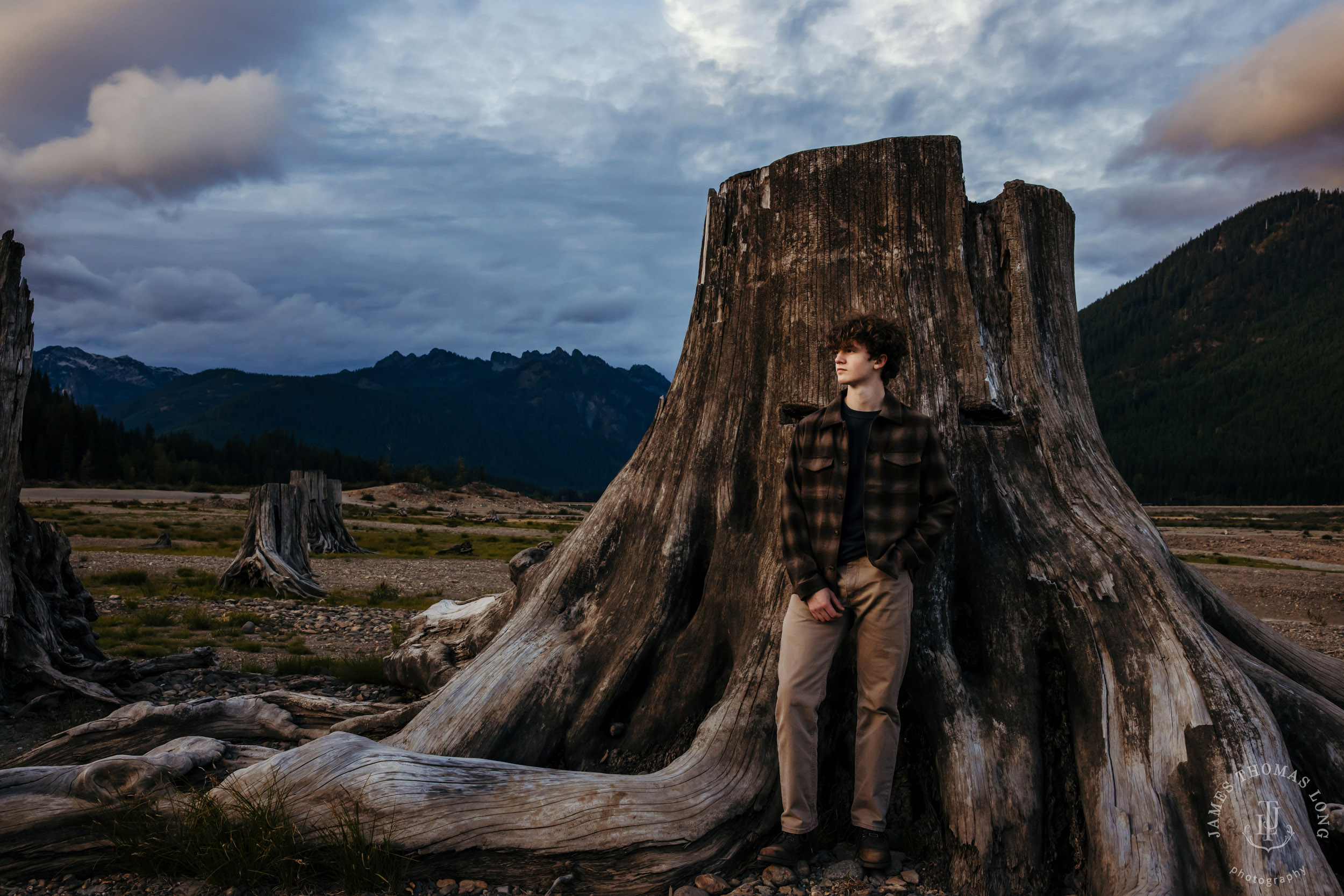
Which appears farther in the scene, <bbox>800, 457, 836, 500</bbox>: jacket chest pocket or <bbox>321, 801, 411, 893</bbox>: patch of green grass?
<bbox>800, 457, 836, 500</bbox>: jacket chest pocket

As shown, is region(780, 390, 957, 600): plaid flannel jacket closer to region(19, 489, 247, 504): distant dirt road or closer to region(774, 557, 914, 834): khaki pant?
region(774, 557, 914, 834): khaki pant

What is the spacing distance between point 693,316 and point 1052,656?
9.88ft

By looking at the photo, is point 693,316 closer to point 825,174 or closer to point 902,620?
point 825,174

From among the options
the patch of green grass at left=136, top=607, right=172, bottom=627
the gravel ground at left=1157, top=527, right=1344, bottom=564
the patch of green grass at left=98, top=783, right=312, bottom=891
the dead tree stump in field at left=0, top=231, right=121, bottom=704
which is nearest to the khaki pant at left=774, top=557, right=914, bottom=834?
the patch of green grass at left=98, top=783, right=312, bottom=891

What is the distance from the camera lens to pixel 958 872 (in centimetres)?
370

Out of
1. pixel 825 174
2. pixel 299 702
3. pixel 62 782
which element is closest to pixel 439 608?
pixel 299 702

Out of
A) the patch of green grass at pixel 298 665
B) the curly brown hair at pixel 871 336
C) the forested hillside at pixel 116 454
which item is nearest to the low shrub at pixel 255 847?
the curly brown hair at pixel 871 336

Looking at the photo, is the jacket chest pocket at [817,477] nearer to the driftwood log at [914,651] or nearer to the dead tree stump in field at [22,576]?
the driftwood log at [914,651]

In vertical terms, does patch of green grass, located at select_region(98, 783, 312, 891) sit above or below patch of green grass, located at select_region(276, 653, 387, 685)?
above

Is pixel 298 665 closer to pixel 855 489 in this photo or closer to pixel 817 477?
pixel 817 477

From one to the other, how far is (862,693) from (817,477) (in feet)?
3.49

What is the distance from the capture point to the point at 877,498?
375 centimetres

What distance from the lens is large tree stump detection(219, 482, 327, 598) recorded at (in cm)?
1488

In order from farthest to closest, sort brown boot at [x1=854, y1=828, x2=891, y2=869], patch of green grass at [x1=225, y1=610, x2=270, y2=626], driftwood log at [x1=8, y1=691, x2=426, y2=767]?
patch of green grass at [x1=225, y1=610, x2=270, y2=626], driftwood log at [x1=8, y1=691, x2=426, y2=767], brown boot at [x1=854, y1=828, x2=891, y2=869]
